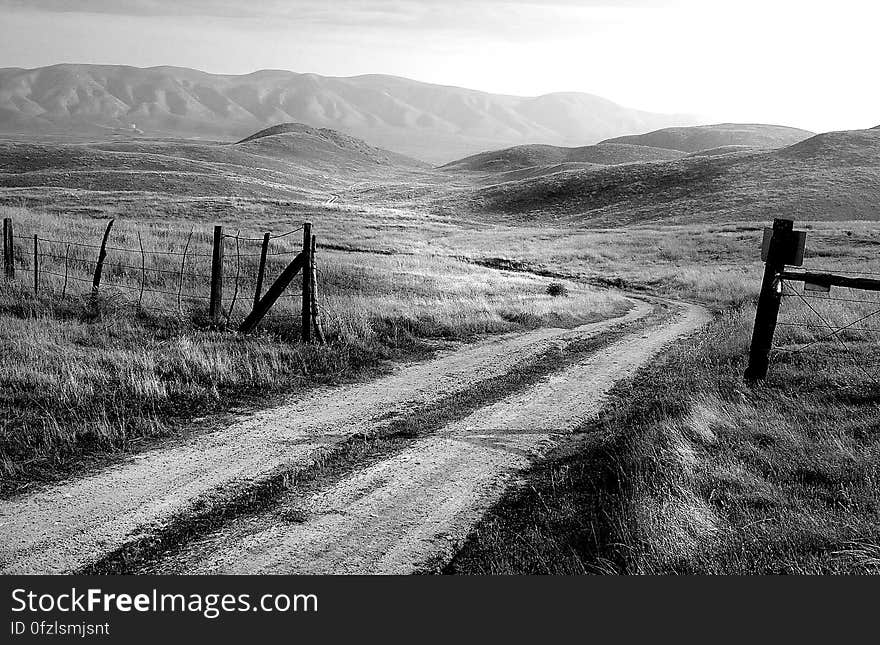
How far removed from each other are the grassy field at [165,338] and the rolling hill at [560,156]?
148m

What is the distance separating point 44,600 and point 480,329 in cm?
1231

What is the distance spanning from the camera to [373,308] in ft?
53.1

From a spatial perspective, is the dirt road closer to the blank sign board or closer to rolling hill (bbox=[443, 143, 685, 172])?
the blank sign board

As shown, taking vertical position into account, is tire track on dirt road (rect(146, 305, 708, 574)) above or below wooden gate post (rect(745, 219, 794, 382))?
below

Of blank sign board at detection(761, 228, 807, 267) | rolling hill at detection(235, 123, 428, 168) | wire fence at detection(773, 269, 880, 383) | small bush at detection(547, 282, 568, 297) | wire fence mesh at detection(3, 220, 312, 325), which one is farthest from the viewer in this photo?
rolling hill at detection(235, 123, 428, 168)

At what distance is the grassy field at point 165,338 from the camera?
328 inches

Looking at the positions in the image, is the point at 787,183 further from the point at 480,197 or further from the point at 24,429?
the point at 24,429

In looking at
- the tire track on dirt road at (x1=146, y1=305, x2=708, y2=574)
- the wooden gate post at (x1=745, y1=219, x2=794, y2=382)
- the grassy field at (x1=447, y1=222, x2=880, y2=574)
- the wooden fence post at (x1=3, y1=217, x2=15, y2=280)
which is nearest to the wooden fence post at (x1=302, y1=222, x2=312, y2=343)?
the tire track on dirt road at (x1=146, y1=305, x2=708, y2=574)

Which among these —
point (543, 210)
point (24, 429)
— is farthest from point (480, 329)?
point (543, 210)

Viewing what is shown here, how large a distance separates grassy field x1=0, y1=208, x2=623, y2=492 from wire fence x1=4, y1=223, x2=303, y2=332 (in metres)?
0.07

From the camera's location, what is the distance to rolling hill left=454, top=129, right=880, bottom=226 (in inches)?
2746

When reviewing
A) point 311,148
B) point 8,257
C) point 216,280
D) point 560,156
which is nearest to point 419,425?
point 216,280

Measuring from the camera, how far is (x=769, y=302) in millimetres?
9648

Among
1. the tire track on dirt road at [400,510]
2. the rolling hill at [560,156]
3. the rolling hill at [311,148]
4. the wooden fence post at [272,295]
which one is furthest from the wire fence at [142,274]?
the rolling hill at [560,156]
